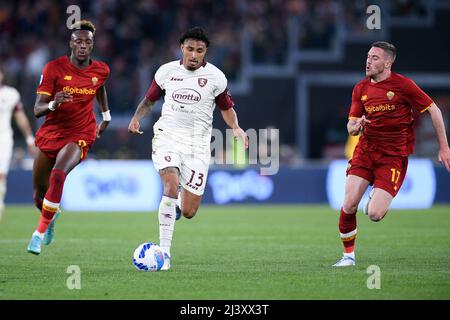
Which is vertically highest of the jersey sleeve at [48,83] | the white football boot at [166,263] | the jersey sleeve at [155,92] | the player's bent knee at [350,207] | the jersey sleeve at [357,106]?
the jersey sleeve at [48,83]

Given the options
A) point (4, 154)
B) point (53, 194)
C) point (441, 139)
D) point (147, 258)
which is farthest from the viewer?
point (4, 154)

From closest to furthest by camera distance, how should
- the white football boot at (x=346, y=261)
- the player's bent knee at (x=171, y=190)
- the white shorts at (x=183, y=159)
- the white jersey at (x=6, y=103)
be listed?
the player's bent knee at (x=171, y=190) < the white shorts at (x=183, y=159) < the white football boot at (x=346, y=261) < the white jersey at (x=6, y=103)

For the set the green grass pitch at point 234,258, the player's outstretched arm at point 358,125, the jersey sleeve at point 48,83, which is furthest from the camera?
the jersey sleeve at point 48,83

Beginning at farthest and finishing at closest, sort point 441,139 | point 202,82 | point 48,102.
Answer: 1. point 48,102
2. point 202,82
3. point 441,139

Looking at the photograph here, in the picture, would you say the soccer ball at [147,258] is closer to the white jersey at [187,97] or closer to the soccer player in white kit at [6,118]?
the white jersey at [187,97]

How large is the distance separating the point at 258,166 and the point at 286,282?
45.3ft

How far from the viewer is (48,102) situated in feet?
37.1

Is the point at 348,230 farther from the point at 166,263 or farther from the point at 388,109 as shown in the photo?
the point at 166,263

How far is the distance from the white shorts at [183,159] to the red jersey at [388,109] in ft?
5.82

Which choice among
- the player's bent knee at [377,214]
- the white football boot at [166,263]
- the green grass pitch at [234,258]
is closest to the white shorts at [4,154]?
the green grass pitch at [234,258]

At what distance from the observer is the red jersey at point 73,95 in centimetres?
1150

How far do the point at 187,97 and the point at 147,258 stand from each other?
188 centimetres

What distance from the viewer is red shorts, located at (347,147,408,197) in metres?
10.8

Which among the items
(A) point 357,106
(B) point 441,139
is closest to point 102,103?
(A) point 357,106
